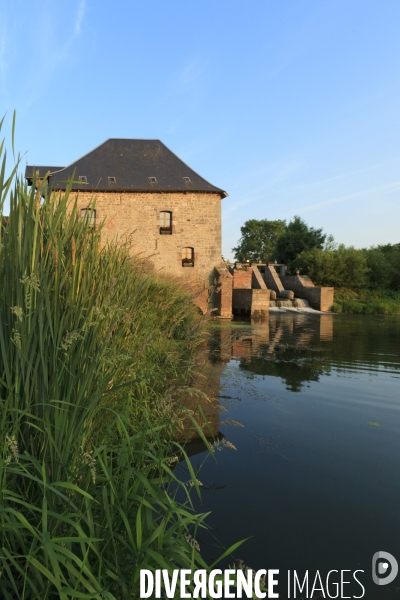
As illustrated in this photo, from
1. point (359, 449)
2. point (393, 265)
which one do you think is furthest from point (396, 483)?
point (393, 265)

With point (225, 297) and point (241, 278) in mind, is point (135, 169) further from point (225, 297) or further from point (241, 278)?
point (225, 297)

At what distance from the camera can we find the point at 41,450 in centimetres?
172

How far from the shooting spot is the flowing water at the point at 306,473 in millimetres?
2398

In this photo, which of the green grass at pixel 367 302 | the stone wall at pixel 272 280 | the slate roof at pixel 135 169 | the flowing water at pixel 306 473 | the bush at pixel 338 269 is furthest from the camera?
the bush at pixel 338 269

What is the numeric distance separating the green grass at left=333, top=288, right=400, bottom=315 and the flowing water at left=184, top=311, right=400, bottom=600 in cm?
1916

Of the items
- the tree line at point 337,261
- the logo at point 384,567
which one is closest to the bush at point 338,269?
the tree line at point 337,261

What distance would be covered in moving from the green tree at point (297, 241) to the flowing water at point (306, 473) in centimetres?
2808

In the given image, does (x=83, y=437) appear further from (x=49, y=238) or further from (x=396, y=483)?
(x=396, y=483)

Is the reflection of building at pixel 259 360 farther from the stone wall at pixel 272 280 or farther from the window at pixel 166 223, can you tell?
the stone wall at pixel 272 280

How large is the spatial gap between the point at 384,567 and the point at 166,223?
1928 centimetres

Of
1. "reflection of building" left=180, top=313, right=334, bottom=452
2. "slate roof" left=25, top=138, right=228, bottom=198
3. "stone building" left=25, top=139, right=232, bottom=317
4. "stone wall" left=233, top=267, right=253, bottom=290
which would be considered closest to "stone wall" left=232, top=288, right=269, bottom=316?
"stone wall" left=233, top=267, right=253, bottom=290

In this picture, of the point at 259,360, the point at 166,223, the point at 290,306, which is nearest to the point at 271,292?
the point at 290,306

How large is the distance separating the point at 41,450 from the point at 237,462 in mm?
2222

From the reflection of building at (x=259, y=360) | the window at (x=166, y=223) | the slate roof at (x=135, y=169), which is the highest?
the slate roof at (x=135, y=169)
